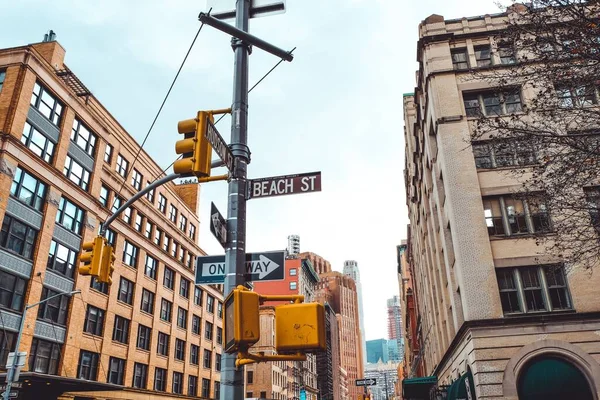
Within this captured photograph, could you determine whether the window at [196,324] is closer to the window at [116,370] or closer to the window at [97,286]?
the window at [116,370]

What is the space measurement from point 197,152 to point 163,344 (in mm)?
45898

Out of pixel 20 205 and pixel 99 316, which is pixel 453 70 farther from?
pixel 99 316

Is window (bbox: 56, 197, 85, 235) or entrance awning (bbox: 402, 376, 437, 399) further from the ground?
window (bbox: 56, 197, 85, 235)

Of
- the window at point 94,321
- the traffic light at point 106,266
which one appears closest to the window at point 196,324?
the window at point 94,321

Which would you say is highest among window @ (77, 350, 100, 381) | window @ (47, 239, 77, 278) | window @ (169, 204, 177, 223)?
window @ (169, 204, 177, 223)

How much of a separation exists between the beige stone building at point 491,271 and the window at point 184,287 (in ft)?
105

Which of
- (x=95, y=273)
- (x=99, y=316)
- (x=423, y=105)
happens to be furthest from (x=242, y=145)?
(x=99, y=316)

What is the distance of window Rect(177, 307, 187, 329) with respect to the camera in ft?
167

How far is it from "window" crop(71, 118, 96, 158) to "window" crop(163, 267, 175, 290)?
15.9 m

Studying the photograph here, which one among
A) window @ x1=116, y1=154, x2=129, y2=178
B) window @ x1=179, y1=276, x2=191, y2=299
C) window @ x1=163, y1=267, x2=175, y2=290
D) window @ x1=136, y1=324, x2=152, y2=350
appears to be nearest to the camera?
window @ x1=136, y1=324, x2=152, y2=350

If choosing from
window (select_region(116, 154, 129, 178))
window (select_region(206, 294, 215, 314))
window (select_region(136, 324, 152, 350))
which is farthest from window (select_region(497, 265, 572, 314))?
window (select_region(206, 294, 215, 314))

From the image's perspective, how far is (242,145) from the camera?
683 cm

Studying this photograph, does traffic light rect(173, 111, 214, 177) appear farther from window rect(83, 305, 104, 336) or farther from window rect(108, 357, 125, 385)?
window rect(108, 357, 125, 385)

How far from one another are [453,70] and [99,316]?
103ft
